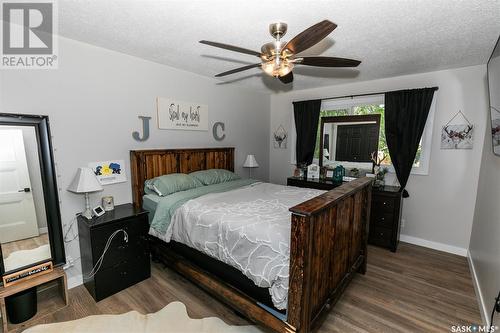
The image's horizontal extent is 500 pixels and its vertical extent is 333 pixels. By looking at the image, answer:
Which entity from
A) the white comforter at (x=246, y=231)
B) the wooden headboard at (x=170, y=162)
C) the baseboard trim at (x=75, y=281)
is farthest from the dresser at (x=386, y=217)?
the baseboard trim at (x=75, y=281)

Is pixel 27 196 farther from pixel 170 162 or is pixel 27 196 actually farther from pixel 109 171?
pixel 170 162

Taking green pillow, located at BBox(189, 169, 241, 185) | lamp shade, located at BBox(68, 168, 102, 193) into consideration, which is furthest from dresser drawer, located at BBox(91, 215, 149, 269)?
green pillow, located at BBox(189, 169, 241, 185)

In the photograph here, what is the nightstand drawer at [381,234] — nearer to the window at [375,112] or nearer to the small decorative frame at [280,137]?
the window at [375,112]

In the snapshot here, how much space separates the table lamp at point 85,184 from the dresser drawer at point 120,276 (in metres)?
0.56

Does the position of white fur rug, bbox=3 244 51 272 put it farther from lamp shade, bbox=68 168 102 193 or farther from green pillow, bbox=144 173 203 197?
green pillow, bbox=144 173 203 197

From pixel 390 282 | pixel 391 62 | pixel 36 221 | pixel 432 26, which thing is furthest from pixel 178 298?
pixel 391 62

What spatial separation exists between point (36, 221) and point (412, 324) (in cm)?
330

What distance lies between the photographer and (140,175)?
2.80 m

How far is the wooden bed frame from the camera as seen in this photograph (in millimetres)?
1433

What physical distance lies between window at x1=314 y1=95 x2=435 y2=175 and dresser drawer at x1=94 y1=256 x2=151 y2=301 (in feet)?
10.6

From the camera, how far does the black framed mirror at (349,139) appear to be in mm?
3664

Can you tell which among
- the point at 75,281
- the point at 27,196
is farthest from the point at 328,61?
the point at 75,281

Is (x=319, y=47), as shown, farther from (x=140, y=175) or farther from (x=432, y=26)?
(x=140, y=175)

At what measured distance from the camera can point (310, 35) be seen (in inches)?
58.7
